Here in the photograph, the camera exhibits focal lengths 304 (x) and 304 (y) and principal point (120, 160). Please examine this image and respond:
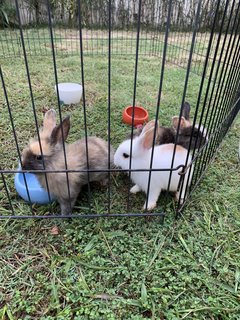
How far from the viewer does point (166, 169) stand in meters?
1.93

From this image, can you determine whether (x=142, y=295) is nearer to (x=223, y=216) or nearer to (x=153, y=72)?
(x=223, y=216)

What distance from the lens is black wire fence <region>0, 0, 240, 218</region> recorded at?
190 cm

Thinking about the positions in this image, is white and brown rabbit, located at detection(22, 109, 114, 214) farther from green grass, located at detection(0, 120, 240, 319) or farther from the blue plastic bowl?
green grass, located at detection(0, 120, 240, 319)

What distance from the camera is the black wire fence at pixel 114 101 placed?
1.90 meters

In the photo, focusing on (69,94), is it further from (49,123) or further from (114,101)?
(49,123)

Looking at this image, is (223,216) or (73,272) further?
(223,216)

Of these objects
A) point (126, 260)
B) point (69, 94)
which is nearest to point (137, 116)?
point (69, 94)

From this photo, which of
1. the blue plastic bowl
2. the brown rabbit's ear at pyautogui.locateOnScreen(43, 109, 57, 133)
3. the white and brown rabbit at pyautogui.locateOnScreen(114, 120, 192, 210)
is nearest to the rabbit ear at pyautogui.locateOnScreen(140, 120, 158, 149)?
the white and brown rabbit at pyautogui.locateOnScreen(114, 120, 192, 210)

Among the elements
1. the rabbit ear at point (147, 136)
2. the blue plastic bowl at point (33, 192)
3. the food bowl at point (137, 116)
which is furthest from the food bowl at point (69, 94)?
the rabbit ear at point (147, 136)

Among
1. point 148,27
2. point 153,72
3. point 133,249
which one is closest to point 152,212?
point 133,249

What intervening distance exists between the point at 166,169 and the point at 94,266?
29.2 inches

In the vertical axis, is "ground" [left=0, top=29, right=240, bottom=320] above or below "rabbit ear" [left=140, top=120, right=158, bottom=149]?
below

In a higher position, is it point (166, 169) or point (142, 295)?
point (166, 169)

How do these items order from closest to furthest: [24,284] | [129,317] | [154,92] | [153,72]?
[129,317] → [24,284] → [154,92] → [153,72]
